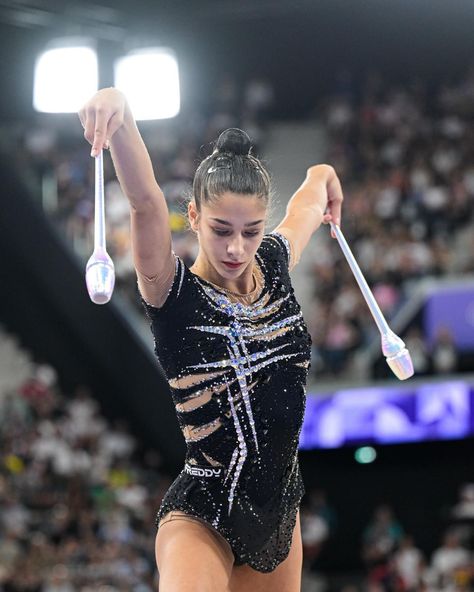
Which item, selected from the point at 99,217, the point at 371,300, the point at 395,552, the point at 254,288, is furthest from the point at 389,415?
the point at 99,217

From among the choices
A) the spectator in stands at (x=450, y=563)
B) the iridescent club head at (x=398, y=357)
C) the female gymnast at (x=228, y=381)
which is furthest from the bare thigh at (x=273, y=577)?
the spectator in stands at (x=450, y=563)

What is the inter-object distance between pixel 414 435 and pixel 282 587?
8573 millimetres

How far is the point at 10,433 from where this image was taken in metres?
11.6

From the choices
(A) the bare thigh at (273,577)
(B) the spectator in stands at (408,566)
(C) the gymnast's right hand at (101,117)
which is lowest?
(B) the spectator in stands at (408,566)

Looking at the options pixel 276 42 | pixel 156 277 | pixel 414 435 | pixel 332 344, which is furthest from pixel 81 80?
pixel 156 277

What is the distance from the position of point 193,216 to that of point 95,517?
27.6ft

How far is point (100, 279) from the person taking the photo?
7.86ft

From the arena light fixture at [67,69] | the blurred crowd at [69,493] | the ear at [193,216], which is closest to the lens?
the ear at [193,216]

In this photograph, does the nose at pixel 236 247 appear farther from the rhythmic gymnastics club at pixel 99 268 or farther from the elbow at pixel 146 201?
the rhythmic gymnastics club at pixel 99 268

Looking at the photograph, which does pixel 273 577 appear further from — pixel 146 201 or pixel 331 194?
pixel 331 194

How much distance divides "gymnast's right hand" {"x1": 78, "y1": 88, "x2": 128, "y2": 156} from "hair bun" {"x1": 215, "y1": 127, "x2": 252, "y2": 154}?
551 mm

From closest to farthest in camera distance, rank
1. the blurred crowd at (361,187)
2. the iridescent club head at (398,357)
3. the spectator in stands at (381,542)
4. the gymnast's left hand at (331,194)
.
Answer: the iridescent club head at (398,357), the gymnast's left hand at (331,194), the spectator in stands at (381,542), the blurred crowd at (361,187)

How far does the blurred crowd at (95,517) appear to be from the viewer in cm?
1002

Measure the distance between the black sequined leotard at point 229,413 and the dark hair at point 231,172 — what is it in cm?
20
